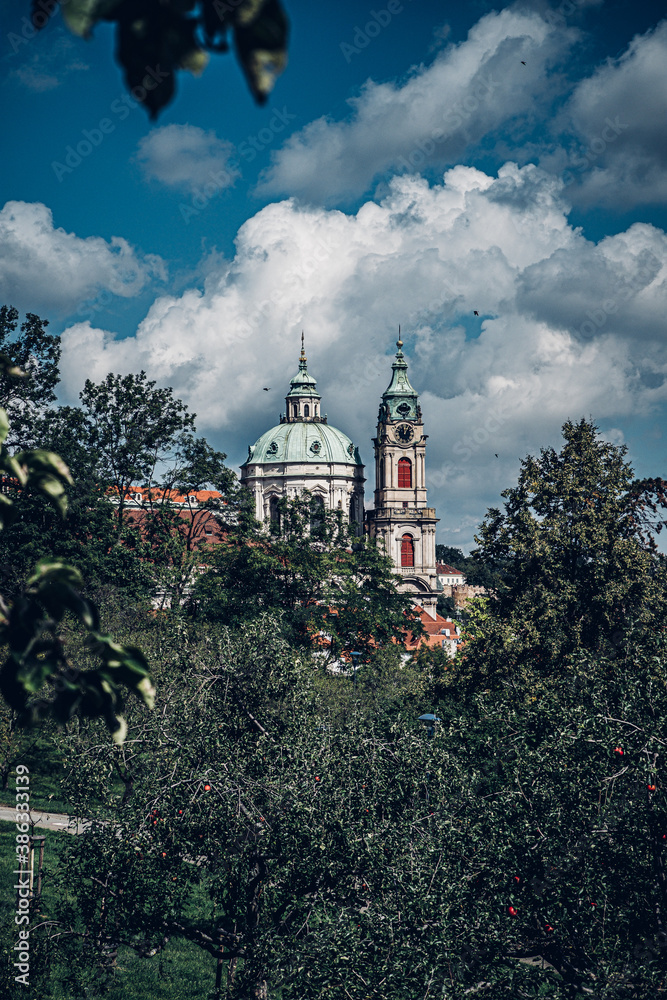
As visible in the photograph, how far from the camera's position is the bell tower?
88.9m

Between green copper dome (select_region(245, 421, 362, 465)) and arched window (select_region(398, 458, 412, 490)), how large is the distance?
5.13 meters

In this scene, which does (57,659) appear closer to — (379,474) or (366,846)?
(366,846)

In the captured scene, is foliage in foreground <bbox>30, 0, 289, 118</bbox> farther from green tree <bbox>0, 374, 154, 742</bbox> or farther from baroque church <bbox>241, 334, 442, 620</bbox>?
baroque church <bbox>241, 334, 442, 620</bbox>

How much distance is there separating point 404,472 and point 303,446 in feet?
37.1

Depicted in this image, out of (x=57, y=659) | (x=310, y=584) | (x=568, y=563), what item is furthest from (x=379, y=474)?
(x=57, y=659)

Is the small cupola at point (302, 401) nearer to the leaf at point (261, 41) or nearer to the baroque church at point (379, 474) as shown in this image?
the baroque church at point (379, 474)

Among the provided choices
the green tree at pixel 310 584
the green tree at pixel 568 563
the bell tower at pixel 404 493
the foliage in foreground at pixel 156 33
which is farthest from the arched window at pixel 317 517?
the foliage in foreground at pixel 156 33

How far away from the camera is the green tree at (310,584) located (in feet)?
134

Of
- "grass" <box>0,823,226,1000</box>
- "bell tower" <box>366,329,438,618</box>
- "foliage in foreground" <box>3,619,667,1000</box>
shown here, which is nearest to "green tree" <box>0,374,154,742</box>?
"foliage in foreground" <box>3,619,667,1000</box>

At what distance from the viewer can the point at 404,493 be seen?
3654 inches

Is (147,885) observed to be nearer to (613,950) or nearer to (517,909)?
(517,909)

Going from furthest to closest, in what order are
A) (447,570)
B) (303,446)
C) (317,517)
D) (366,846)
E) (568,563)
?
(447,570) < (303,446) < (317,517) < (568,563) < (366,846)

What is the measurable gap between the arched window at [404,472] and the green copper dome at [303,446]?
5.13 m

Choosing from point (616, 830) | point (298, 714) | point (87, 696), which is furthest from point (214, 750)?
point (87, 696)
